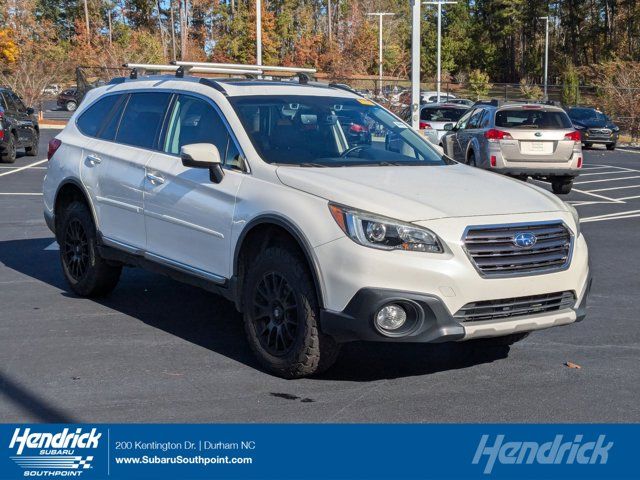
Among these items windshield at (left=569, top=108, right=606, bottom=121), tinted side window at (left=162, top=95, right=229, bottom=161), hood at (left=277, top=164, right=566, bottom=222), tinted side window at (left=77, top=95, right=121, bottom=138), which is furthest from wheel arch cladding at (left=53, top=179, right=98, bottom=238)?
windshield at (left=569, top=108, right=606, bottom=121)

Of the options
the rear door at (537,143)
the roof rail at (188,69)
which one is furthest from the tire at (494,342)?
the rear door at (537,143)

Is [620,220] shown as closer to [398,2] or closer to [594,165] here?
[594,165]

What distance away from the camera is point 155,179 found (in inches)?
269

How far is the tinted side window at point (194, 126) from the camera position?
6488 millimetres

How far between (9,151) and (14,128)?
0.99 metres

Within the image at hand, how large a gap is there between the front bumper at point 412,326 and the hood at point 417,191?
45cm

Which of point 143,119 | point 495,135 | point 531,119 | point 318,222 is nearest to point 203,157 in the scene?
point 318,222

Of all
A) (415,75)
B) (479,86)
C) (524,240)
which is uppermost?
(415,75)

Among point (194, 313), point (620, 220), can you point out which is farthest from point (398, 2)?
point (194, 313)

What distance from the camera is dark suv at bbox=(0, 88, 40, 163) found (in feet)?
73.6

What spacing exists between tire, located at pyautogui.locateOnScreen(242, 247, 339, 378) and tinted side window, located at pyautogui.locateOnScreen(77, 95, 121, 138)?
2.68 metres

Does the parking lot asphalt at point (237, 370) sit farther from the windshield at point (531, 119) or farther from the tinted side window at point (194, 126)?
the windshield at point (531, 119)

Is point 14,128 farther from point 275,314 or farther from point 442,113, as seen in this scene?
point 275,314

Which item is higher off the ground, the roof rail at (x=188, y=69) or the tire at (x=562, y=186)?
the roof rail at (x=188, y=69)
